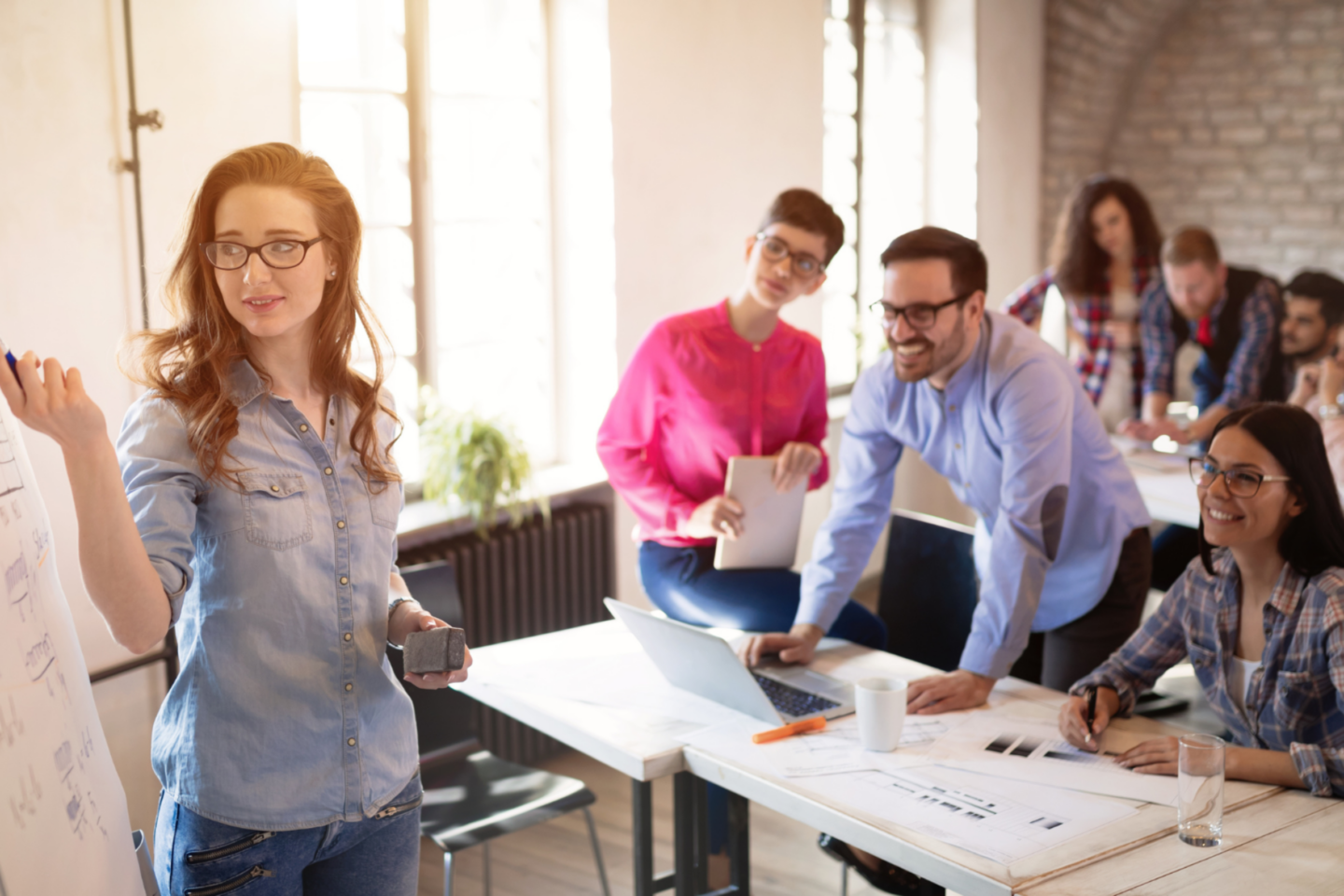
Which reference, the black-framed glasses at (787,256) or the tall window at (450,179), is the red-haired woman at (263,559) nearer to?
the black-framed glasses at (787,256)

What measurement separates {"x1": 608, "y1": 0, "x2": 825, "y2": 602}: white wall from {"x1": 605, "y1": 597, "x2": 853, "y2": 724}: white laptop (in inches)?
75.4

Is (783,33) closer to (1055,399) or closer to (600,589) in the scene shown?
(600,589)

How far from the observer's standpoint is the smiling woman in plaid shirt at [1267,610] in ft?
6.09

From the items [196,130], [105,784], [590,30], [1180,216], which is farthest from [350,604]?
[1180,216]

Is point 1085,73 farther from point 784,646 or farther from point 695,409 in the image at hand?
point 784,646

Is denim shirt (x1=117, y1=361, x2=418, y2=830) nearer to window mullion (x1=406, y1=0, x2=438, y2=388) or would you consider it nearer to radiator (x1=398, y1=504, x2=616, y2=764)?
radiator (x1=398, y1=504, x2=616, y2=764)

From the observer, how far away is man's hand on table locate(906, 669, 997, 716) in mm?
2168

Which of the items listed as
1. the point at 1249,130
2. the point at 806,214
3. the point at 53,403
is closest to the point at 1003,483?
the point at 806,214

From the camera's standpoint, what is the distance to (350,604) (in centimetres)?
154

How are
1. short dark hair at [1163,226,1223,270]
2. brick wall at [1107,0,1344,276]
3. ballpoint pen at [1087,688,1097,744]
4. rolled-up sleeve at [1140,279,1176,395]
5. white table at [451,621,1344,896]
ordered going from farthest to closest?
brick wall at [1107,0,1344,276] < rolled-up sleeve at [1140,279,1176,395] < short dark hair at [1163,226,1223,270] < ballpoint pen at [1087,688,1097,744] < white table at [451,621,1344,896]

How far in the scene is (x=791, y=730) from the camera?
207cm

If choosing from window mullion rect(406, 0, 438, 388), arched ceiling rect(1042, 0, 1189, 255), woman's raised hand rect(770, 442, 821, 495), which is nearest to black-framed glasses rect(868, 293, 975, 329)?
woman's raised hand rect(770, 442, 821, 495)

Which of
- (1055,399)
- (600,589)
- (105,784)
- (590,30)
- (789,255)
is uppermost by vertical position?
(590,30)

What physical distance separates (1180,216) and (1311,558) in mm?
5825
